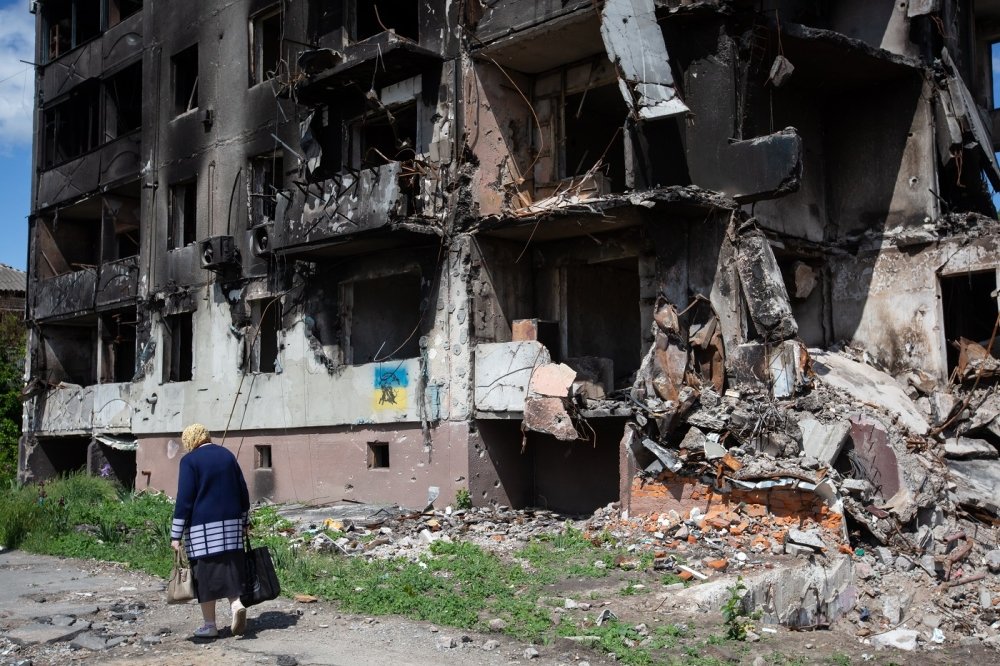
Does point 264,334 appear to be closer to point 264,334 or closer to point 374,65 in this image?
point 264,334

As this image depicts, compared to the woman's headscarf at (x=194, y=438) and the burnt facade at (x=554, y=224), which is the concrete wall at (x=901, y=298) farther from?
the woman's headscarf at (x=194, y=438)

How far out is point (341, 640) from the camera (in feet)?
24.5

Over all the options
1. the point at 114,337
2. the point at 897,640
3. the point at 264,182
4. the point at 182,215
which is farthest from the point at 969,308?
the point at 114,337

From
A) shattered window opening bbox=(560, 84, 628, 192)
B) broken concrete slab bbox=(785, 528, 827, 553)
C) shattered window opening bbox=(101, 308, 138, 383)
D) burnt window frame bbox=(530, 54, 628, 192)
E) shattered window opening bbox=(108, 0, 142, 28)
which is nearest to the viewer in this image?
broken concrete slab bbox=(785, 528, 827, 553)

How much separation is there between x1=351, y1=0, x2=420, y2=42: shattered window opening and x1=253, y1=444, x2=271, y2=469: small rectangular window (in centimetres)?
710

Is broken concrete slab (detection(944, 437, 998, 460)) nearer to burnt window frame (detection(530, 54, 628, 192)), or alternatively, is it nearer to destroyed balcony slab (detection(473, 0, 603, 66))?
burnt window frame (detection(530, 54, 628, 192))

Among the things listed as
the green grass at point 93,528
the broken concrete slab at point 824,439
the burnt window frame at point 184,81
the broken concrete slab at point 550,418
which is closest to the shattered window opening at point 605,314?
the broken concrete slab at point 550,418

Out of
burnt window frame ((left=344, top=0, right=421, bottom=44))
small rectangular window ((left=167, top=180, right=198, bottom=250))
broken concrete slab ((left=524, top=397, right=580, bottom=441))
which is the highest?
burnt window frame ((left=344, top=0, right=421, bottom=44))

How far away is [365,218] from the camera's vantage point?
13852 mm

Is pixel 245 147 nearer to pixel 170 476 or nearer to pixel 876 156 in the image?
pixel 170 476

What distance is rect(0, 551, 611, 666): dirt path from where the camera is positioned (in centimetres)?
697

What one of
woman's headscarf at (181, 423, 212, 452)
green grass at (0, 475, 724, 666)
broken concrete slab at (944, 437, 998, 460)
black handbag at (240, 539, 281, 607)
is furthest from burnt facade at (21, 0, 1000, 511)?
woman's headscarf at (181, 423, 212, 452)

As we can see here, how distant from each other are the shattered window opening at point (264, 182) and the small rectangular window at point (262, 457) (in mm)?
3980

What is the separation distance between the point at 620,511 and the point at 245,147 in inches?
405
